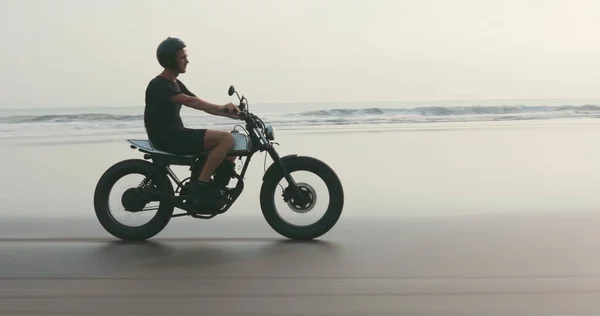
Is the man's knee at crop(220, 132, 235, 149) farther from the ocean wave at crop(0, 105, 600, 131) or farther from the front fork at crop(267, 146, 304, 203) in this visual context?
the ocean wave at crop(0, 105, 600, 131)

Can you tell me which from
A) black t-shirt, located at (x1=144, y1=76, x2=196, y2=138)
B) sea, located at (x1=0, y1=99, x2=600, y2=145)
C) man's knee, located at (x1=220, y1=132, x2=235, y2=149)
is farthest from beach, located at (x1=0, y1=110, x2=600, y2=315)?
sea, located at (x1=0, y1=99, x2=600, y2=145)

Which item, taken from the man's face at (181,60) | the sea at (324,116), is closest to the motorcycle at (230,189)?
the man's face at (181,60)

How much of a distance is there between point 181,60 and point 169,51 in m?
0.10

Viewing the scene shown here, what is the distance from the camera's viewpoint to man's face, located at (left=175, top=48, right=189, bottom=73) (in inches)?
197

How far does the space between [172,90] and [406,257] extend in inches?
77.0

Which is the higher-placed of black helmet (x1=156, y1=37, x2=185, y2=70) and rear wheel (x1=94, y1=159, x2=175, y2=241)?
black helmet (x1=156, y1=37, x2=185, y2=70)

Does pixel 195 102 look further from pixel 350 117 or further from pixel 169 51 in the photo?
pixel 350 117

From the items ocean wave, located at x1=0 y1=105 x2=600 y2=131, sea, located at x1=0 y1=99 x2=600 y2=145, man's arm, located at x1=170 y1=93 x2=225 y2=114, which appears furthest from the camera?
ocean wave, located at x1=0 y1=105 x2=600 y2=131

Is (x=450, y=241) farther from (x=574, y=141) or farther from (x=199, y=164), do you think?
(x=574, y=141)

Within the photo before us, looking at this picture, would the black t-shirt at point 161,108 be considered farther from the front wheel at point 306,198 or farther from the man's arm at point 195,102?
the front wheel at point 306,198

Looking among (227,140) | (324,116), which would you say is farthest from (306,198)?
(324,116)

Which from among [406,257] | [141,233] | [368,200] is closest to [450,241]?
[406,257]

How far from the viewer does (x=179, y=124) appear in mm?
5020

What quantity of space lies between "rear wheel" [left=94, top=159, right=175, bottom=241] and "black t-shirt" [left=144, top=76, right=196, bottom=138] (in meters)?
0.29
